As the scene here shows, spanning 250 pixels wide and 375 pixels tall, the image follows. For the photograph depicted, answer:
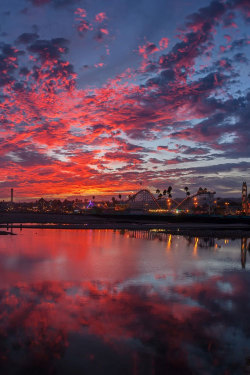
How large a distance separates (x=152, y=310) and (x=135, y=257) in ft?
40.1

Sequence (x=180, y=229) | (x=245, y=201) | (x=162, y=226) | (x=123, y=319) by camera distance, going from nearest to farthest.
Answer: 1. (x=123, y=319)
2. (x=180, y=229)
3. (x=162, y=226)
4. (x=245, y=201)

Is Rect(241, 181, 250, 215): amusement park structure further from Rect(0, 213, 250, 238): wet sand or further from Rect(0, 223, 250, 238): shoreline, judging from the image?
Rect(0, 223, 250, 238): shoreline

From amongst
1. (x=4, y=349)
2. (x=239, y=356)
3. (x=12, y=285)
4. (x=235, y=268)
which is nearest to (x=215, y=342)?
(x=239, y=356)

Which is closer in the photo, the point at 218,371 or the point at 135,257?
the point at 218,371

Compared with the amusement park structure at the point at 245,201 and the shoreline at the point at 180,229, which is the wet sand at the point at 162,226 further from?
the amusement park structure at the point at 245,201

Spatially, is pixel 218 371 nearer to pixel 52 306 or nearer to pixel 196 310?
pixel 196 310

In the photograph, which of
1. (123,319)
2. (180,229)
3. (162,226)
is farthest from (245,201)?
(123,319)

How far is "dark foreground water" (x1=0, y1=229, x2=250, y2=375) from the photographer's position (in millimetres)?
7418

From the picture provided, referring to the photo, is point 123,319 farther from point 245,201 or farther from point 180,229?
point 245,201

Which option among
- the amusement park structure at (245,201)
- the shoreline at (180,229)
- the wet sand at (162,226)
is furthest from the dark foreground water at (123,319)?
the amusement park structure at (245,201)

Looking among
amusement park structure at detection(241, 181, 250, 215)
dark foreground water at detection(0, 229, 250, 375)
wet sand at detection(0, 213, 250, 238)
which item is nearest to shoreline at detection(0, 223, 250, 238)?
wet sand at detection(0, 213, 250, 238)

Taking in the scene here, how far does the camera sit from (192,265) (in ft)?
66.9

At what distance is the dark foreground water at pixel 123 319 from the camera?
742 cm

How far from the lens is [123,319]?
10.2 metres
